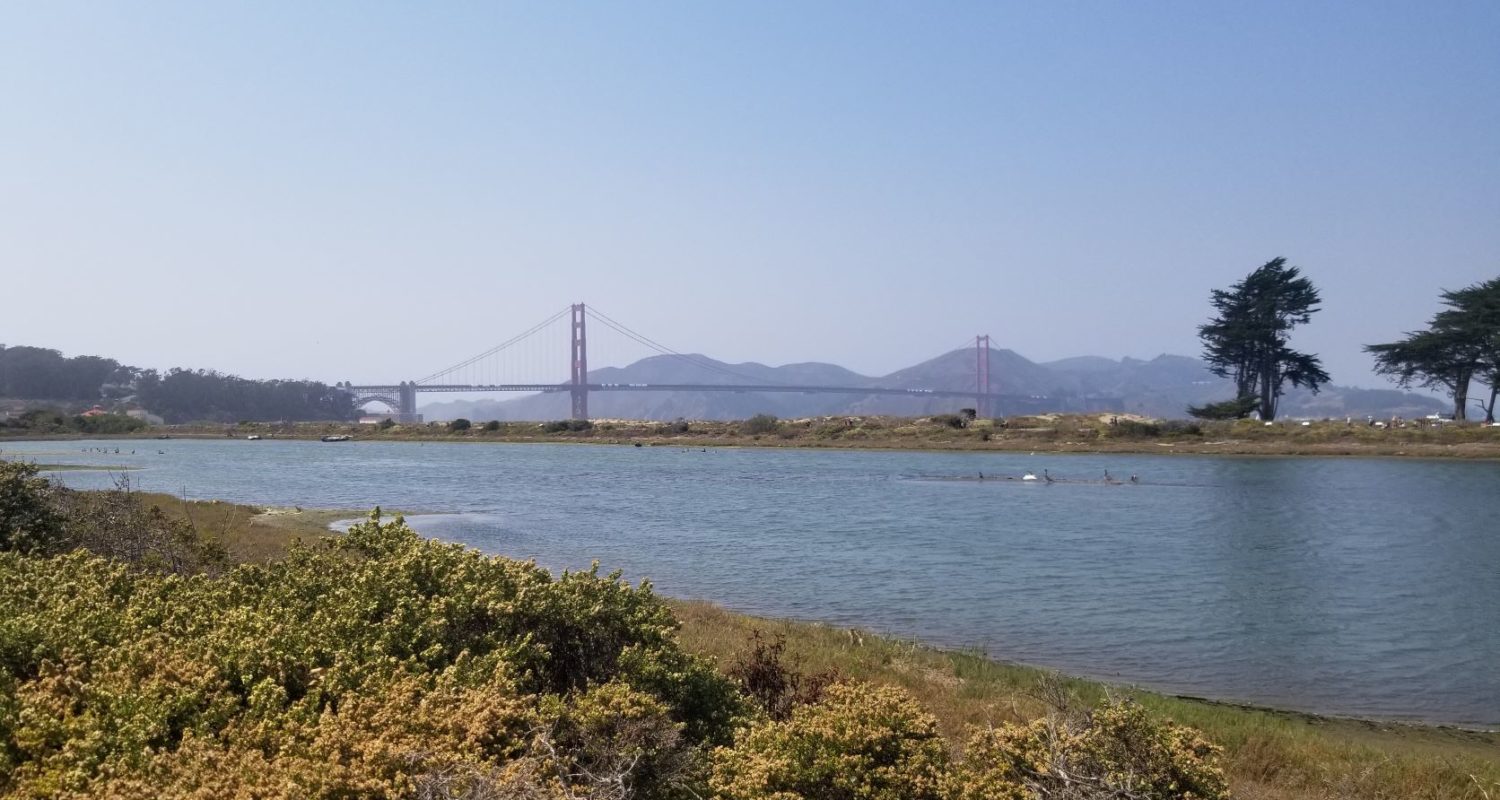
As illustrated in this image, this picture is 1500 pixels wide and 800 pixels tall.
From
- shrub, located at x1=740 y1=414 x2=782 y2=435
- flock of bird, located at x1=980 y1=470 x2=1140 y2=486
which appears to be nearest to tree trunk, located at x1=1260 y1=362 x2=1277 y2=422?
flock of bird, located at x1=980 y1=470 x2=1140 y2=486

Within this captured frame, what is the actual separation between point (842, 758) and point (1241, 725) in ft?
21.9

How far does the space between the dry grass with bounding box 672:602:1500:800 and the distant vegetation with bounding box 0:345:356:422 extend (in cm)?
16050

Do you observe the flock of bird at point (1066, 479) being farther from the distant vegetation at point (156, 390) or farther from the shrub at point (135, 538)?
the distant vegetation at point (156, 390)

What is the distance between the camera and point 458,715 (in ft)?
16.5

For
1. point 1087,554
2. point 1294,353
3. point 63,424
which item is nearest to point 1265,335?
point 1294,353

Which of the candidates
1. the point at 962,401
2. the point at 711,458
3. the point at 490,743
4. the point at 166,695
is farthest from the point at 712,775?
the point at 962,401

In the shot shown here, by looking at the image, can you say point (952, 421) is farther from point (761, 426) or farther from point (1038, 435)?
point (761, 426)

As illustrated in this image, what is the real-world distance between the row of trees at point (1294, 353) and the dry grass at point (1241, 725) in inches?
2899

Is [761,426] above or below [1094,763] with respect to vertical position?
above

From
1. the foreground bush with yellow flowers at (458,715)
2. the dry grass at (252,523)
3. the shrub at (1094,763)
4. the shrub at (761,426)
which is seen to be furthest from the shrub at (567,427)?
the shrub at (1094,763)

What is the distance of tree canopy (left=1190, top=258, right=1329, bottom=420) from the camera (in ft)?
267

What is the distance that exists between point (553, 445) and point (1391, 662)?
8238 centimetres

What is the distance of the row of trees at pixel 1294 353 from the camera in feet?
247

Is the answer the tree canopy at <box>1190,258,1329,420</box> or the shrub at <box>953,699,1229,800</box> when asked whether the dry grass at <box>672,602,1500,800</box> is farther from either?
the tree canopy at <box>1190,258,1329,420</box>
